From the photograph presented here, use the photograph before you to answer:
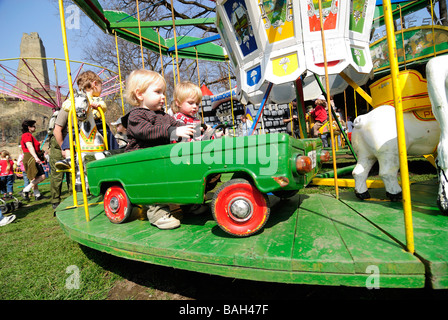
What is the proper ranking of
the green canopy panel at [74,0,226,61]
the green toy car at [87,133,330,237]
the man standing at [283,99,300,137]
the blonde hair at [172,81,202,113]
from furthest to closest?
the man standing at [283,99,300,137] < the green canopy panel at [74,0,226,61] < the blonde hair at [172,81,202,113] < the green toy car at [87,133,330,237]

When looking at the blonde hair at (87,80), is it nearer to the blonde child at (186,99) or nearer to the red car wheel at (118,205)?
the blonde child at (186,99)

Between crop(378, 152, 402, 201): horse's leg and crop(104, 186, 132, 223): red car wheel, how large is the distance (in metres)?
1.63

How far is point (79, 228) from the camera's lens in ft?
5.12

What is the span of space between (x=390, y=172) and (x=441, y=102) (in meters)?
0.49

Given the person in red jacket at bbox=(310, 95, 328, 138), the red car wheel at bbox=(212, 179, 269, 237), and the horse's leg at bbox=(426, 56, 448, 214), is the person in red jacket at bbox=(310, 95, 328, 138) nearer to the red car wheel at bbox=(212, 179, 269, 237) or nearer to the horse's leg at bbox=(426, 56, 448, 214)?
the horse's leg at bbox=(426, 56, 448, 214)

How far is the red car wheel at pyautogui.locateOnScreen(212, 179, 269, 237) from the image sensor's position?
1.14 meters

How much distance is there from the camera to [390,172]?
59.6 inches

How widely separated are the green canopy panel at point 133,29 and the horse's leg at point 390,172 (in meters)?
2.51

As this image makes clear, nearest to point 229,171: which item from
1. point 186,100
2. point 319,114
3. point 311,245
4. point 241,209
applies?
point 241,209

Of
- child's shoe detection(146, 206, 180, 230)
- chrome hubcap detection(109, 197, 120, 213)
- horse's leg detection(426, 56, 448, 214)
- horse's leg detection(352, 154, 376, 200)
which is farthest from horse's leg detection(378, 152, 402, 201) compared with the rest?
chrome hubcap detection(109, 197, 120, 213)

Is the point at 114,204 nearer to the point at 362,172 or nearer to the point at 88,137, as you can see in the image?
the point at 88,137

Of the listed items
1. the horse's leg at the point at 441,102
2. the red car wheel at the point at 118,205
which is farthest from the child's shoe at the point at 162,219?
the horse's leg at the point at 441,102
